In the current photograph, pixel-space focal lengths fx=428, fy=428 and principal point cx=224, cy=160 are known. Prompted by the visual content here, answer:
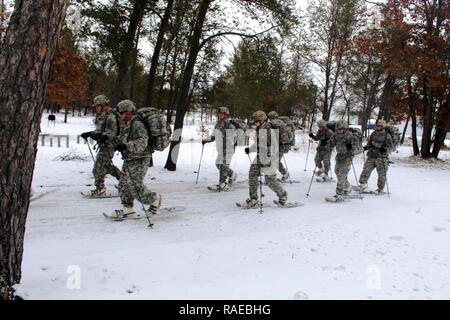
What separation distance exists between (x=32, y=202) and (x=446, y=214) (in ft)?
28.2

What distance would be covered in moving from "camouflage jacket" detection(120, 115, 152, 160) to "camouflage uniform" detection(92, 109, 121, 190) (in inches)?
68.1

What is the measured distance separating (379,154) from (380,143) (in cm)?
34

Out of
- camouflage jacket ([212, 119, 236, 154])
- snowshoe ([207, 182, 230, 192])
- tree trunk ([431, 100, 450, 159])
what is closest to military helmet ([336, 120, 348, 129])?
camouflage jacket ([212, 119, 236, 154])

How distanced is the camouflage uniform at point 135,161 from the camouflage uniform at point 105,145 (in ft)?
5.63

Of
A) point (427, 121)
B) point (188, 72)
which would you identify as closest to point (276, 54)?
point (188, 72)

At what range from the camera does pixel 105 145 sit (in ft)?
29.3

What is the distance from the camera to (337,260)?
19.5 ft

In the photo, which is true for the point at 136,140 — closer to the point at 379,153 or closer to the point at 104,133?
the point at 104,133

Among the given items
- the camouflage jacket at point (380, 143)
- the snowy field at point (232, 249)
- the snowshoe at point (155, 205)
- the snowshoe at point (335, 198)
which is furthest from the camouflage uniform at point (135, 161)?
the camouflage jacket at point (380, 143)

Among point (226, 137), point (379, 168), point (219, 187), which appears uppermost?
point (226, 137)

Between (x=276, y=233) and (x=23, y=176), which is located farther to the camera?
(x=276, y=233)

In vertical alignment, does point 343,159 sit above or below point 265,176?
above

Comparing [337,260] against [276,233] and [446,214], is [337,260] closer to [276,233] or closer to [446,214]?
[276,233]
